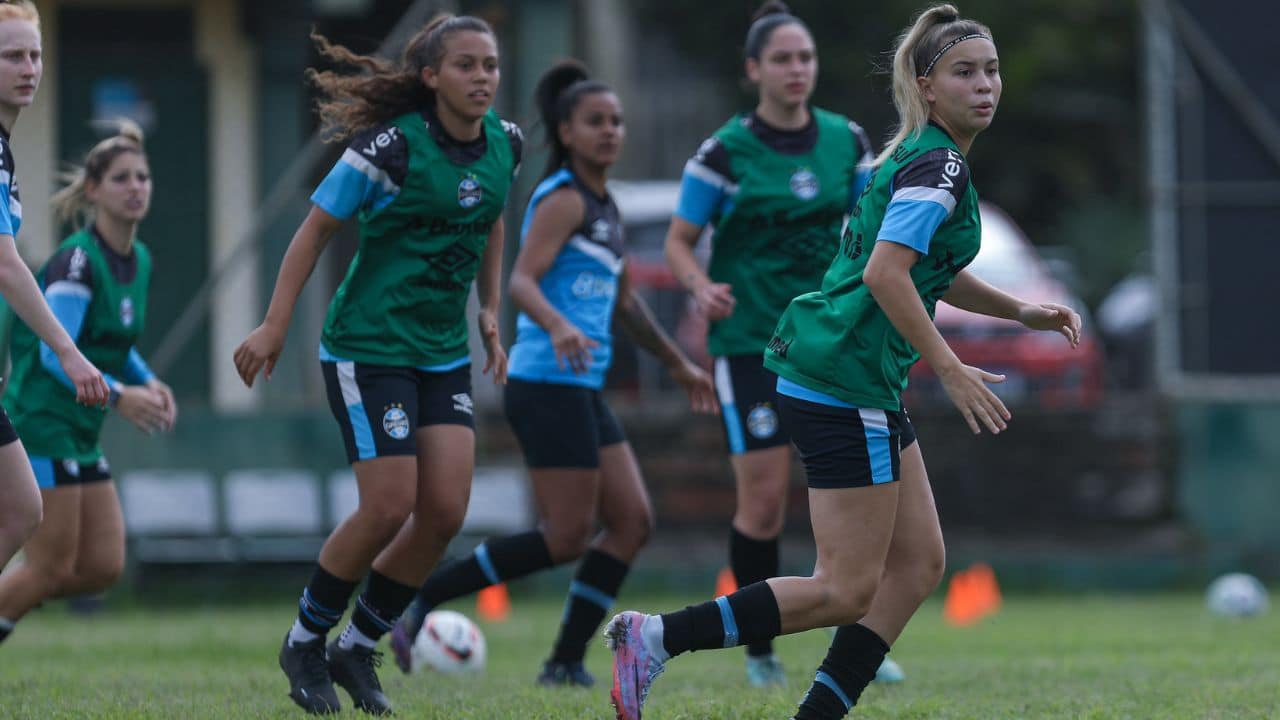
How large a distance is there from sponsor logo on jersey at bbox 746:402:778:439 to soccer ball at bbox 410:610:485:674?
1761 millimetres

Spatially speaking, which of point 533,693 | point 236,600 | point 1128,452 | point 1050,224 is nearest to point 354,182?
point 533,693

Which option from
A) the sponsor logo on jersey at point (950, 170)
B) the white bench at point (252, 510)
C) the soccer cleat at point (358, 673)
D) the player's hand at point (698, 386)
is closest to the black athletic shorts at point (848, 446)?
the sponsor logo on jersey at point (950, 170)

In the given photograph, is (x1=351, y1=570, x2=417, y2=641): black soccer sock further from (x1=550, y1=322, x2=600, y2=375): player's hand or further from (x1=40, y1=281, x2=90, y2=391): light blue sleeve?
(x1=40, y1=281, x2=90, y2=391): light blue sleeve

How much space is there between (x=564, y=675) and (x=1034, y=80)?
2119cm

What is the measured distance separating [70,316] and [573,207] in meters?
2.07

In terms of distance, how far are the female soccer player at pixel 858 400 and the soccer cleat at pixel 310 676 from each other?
1.21 metres

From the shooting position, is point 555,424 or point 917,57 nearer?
point 917,57

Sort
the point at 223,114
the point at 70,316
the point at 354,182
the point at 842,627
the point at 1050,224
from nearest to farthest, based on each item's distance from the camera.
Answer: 1. the point at 842,627
2. the point at 354,182
3. the point at 70,316
4. the point at 223,114
5. the point at 1050,224

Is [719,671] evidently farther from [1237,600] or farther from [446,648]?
[1237,600]

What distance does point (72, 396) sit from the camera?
271 inches

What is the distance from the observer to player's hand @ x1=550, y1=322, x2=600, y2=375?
6391mm

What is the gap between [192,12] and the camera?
1551 centimetres

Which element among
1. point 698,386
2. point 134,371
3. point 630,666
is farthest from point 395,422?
point 134,371

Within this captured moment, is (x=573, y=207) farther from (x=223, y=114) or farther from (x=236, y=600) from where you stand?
(x=223, y=114)
